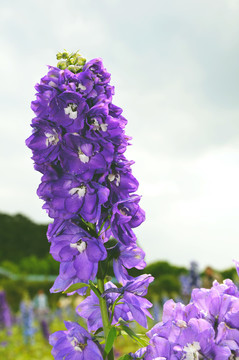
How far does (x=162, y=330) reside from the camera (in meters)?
1.64

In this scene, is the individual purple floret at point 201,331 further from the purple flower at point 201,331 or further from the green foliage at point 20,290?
the green foliage at point 20,290

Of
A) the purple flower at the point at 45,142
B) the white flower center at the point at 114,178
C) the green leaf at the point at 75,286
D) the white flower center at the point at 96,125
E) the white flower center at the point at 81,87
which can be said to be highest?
the white flower center at the point at 81,87

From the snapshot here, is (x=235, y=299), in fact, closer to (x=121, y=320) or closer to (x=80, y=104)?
(x=121, y=320)

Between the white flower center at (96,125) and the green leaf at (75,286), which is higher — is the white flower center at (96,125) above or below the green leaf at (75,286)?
above

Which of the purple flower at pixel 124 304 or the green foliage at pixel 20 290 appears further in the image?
the green foliage at pixel 20 290

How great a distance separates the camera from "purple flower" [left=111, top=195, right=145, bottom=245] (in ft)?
5.81

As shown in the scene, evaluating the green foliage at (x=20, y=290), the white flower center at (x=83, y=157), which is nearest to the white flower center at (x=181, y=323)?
the white flower center at (x=83, y=157)

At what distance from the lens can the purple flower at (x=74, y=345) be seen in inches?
68.2

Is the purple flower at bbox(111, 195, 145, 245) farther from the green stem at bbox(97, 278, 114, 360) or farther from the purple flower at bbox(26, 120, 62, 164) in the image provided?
the purple flower at bbox(26, 120, 62, 164)

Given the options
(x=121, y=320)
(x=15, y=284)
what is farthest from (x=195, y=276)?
(x=15, y=284)

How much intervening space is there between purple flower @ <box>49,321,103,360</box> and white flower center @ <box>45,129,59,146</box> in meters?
0.72

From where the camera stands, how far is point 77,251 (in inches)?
70.7

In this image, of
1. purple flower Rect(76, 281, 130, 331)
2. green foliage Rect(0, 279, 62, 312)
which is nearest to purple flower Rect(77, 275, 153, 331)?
purple flower Rect(76, 281, 130, 331)

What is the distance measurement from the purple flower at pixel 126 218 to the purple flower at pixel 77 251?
3.7 inches
